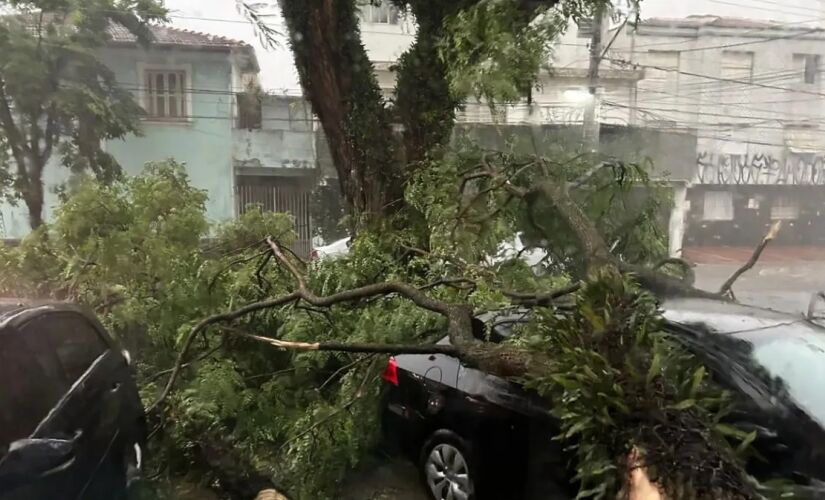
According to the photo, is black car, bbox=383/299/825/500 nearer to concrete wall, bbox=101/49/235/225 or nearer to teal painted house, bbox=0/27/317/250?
teal painted house, bbox=0/27/317/250

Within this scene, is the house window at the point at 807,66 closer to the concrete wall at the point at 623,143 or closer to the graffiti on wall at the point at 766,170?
the graffiti on wall at the point at 766,170

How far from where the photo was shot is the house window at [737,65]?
1.92 meters

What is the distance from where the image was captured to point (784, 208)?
6.25 ft

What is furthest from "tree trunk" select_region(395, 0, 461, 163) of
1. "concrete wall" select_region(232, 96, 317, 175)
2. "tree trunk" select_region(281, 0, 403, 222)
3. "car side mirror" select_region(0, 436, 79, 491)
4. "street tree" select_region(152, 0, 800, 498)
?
"car side mirror" select_region(0, 436, 79, 491)

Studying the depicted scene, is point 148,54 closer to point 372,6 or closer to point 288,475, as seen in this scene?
point 372,6

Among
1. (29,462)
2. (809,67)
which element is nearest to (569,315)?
(809,67)

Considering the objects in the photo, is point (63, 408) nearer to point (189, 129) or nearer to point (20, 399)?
point (20, 399)

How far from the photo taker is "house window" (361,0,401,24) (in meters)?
2.58

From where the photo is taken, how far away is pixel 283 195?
2.55 metres

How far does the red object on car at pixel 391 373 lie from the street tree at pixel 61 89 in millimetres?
1377

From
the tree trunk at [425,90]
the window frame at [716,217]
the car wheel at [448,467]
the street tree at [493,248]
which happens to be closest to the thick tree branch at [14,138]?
the street tree at [493,248]

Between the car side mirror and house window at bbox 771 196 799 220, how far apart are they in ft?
6.78

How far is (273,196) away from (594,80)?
126cm

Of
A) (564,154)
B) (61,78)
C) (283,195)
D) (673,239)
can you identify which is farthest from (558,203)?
(61,78)
